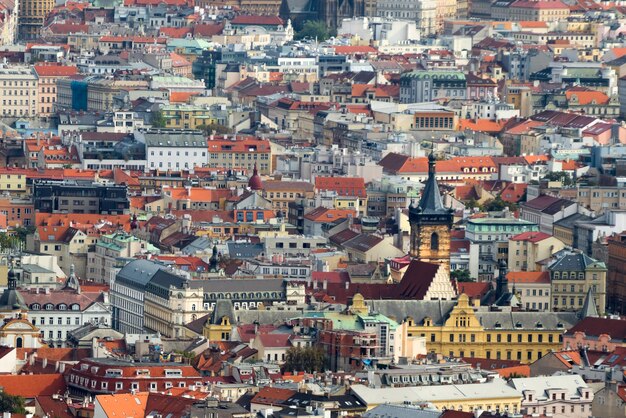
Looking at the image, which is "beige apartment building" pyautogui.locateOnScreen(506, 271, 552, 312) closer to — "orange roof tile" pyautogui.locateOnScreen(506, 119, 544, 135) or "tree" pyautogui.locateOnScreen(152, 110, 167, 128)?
"tree" pyautogui.locateOnScreen(152, 110, 167, 128)

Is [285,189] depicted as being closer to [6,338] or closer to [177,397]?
[6,338]

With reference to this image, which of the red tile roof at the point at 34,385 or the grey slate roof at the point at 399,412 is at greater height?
the grey slate roof at the point at 399,412

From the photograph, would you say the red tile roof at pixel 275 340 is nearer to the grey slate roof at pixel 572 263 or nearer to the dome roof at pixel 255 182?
the grey slate roof at pixel 572 263

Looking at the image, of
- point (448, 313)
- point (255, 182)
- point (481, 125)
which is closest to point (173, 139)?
point (255, 182)

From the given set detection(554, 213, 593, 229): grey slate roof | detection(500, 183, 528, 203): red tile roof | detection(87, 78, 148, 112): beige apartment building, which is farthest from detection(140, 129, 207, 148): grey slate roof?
detection(554, 213, 593, 229): grey slate roof

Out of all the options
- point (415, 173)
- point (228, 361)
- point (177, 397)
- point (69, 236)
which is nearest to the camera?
point (177, 397)

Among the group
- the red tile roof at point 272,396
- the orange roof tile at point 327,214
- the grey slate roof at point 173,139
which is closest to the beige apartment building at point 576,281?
the orange roof tile at point 327,214

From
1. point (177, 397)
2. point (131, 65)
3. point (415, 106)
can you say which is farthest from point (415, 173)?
point (177, 397)
